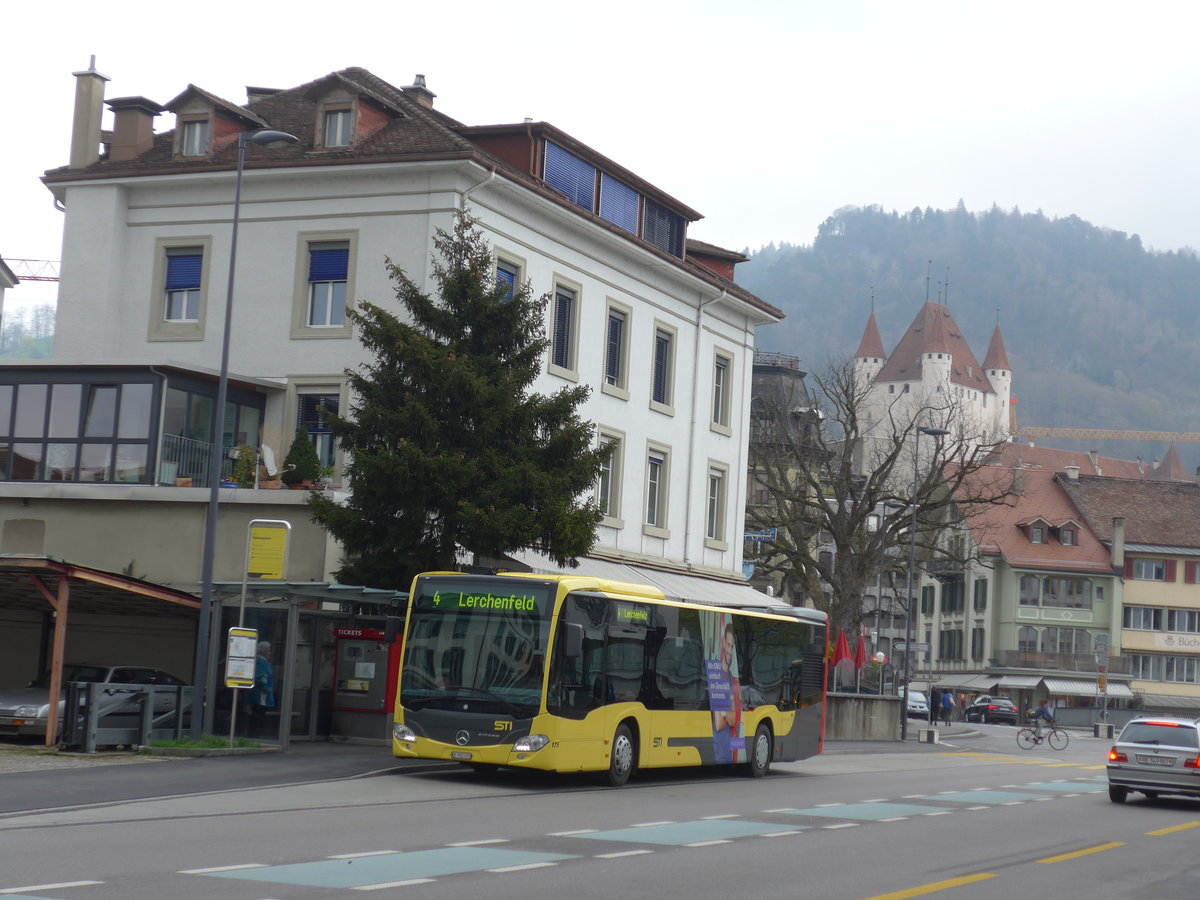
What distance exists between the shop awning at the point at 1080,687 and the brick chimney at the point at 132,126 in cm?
7339

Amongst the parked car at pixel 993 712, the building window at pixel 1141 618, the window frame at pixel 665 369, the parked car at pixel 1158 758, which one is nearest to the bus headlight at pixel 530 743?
the parked car at pixel 1158 758

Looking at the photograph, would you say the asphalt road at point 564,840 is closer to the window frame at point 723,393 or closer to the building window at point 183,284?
the building window at point 183,284

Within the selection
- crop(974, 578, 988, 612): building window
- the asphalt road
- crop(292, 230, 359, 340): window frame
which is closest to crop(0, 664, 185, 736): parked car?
the asphalt road

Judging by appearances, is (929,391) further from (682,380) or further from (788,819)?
(788,819)

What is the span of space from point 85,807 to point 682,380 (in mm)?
28446

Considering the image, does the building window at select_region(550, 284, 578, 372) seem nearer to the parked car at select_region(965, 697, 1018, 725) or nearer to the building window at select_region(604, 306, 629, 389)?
the building window at select_region(604, 306, 629, 389)

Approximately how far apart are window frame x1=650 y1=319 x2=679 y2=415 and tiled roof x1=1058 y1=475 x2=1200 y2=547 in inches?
2560

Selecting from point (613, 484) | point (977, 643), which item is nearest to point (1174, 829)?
point (613, 484)

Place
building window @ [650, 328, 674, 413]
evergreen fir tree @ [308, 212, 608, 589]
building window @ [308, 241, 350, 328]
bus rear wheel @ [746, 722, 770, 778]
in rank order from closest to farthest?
1. evergreen fir tree @ [308, 212, 608, 589]
2. bus rear wheel @ [746, 722, 770, 778]
3. building window @ [308, 241, 350, 328]
4. building window @ [650, 328, 674, 413]

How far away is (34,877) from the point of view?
435 inches

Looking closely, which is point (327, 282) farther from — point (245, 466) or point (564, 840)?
point (564, 840)

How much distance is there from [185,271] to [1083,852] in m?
25.4

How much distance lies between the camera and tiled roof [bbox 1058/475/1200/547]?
101 meters

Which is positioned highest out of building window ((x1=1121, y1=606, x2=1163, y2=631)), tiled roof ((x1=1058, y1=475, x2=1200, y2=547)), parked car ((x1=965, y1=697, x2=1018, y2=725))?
tiled roof ((x1=1058, y1=475, x2=1200, y2=547))
